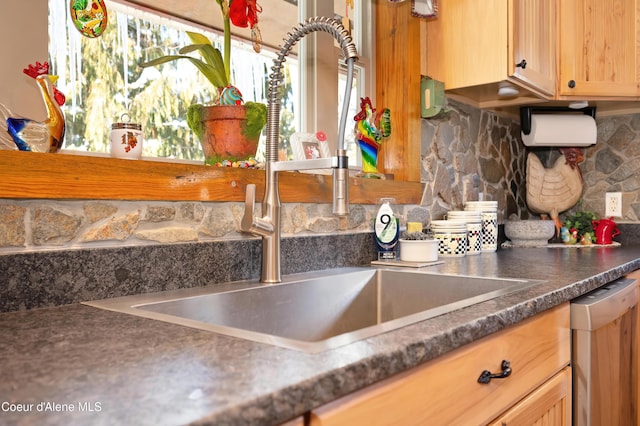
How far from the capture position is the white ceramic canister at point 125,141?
3.97 feet

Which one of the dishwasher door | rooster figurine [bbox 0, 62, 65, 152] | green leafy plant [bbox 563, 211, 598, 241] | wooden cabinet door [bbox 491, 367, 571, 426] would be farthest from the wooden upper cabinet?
rooster figurine [bbox 0, 62, 65, 152]

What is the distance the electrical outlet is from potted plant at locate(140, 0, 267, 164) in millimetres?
2217

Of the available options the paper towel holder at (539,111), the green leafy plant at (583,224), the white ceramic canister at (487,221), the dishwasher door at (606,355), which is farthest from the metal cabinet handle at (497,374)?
the paper towel holder at (539,111)

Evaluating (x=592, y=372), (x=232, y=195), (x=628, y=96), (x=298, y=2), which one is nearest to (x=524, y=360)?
(x=592, y=372)

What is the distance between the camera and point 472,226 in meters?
2.17

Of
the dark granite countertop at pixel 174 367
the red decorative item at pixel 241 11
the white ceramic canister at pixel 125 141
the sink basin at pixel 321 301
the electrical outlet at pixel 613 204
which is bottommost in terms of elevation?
the sink basin at pixel 321 301

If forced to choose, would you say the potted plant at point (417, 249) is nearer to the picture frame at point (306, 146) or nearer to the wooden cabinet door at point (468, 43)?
the picture frame at point (306, 146)

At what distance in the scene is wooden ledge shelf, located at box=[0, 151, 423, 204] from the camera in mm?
972

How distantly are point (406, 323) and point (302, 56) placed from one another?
1398mm

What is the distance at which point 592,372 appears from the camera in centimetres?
133

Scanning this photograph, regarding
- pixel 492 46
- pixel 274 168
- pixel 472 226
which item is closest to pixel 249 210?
pixel 274 168

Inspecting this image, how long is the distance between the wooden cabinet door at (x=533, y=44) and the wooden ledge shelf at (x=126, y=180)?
104 centimetres

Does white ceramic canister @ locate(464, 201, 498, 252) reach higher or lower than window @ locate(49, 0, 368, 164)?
lower

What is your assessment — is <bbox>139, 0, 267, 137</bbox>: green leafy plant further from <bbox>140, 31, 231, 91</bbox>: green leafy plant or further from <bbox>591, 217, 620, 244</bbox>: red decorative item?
<bbox>591, 217, 620, 244</bbox>: red decorative item
